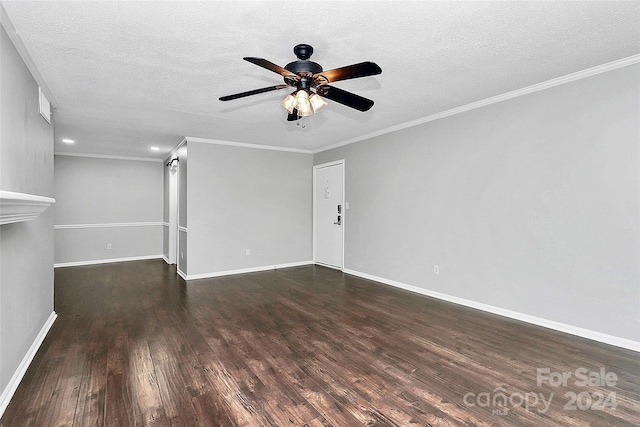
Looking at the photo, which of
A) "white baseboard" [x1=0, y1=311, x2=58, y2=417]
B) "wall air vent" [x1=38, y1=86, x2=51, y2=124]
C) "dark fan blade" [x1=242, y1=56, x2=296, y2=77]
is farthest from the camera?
"wall air vent" [x1=38, y1=86, x2=51, y2=124]

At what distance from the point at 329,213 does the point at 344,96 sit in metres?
3.90

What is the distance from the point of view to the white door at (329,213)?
5.91 metres

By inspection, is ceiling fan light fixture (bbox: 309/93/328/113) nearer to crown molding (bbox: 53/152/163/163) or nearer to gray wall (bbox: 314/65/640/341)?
gray wall (bbox: 314/65/640/341)

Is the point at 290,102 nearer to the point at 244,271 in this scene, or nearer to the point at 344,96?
the point at 344,96

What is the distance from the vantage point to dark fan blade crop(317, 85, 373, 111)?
7.53ft

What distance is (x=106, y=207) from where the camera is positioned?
7082 millimetres

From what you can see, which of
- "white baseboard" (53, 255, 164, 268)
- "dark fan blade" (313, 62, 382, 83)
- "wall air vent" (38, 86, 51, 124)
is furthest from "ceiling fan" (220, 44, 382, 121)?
"white baseboard" (53, 255, 164, 268)

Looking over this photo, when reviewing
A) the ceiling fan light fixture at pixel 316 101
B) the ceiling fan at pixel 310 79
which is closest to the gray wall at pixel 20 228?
the ceiling fan at pixel 310 79

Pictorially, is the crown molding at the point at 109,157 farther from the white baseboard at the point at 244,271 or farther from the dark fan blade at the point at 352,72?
the dark fan blade at the point at 352,72

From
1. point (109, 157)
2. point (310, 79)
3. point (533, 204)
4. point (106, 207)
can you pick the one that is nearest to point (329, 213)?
point (533, 204)

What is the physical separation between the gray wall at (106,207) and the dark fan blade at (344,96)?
6.61 metres

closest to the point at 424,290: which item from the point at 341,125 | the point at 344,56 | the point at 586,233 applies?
the point at 586,233

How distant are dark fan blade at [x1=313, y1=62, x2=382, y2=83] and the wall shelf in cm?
179

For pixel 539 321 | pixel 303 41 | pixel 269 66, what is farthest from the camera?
pixel 539 321
